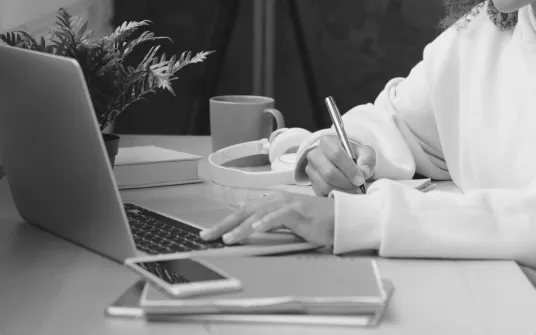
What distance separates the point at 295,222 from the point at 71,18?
476mm

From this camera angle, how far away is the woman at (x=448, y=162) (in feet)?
2.59

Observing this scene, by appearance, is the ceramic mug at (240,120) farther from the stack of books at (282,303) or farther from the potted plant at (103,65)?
the stack of books at (282,303)

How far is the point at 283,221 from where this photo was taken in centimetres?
80

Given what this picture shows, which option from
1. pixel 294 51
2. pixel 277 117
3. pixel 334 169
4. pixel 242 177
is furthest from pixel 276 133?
pixel 294 51

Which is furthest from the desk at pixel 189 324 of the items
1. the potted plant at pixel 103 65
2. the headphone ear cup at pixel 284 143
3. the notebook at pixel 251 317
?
the headphone ear cup at pixel 284 143

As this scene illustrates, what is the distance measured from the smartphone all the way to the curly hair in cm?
80

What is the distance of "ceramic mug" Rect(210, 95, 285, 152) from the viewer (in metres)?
1.33

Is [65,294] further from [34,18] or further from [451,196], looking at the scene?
[34,18]

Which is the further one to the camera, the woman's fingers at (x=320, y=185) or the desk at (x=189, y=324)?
the woman's fingers at (x=320, y=185)

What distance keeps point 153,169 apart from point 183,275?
0.52 metres

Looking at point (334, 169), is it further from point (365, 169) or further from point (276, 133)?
point (276, 133)

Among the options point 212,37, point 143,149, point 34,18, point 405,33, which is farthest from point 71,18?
point 405,33

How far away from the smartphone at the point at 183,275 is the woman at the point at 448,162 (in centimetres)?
12

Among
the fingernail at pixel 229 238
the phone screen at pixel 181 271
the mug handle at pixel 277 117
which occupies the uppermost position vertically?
the phone screen at pixel 181 271
